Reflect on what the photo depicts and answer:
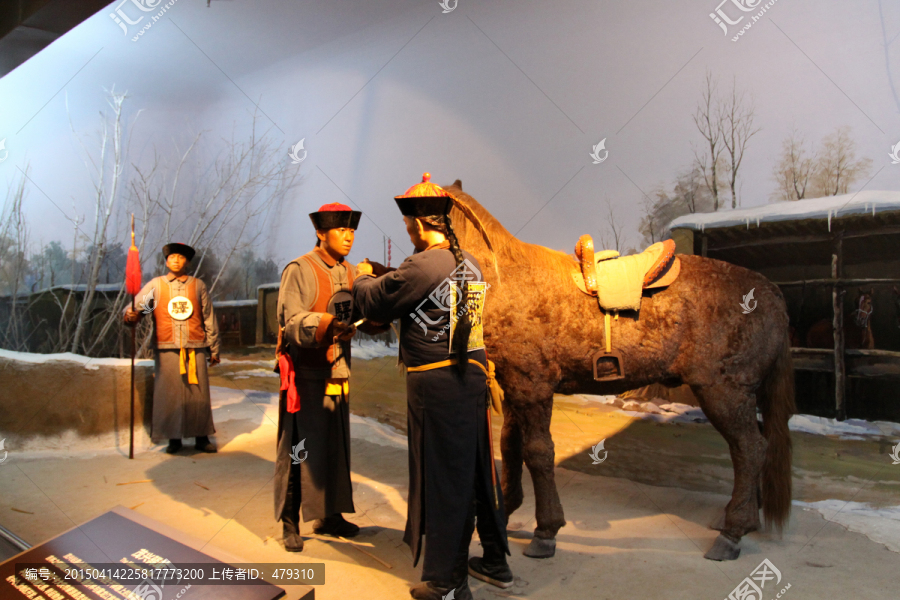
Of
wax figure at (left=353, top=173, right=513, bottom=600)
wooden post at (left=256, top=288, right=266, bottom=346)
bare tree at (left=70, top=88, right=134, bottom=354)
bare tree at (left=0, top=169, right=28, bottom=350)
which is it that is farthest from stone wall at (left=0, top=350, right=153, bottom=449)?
wax figure at (left=353, top=173, right=513, bottom=600)

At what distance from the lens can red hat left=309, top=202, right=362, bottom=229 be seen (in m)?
2.95

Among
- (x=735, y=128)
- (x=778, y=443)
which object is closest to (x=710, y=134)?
(x=735, y=128)

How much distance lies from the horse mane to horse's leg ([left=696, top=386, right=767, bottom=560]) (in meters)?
1.08

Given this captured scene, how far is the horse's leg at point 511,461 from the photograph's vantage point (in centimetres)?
303

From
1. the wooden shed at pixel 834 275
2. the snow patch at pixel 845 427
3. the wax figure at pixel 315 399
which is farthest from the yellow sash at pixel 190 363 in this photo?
the snow patch at pixel 845 427

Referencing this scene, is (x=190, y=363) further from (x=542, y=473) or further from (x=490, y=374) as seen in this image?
(x=542, y=473)

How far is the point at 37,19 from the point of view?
111 inches

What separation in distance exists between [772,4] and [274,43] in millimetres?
4388

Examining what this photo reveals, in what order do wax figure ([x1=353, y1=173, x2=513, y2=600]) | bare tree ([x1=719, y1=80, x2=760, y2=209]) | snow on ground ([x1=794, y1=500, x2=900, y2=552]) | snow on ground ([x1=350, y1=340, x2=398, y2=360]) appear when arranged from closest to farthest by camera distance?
wax figure ([x1=353, y1=173, x2=513, y2=600])
snow on ground ([x1=794, y1=500, x2=900, y2=552])
bare tree ([x1=719, y1=80, x2=760, y2=209])
snow on ground ([x1=350, y1=340, x2=398, y2=360])

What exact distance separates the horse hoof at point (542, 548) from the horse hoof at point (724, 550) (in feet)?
2.60

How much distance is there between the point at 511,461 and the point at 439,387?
110 cm

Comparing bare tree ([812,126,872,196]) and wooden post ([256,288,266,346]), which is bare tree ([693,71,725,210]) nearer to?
bare tree ([812,126,872,196])

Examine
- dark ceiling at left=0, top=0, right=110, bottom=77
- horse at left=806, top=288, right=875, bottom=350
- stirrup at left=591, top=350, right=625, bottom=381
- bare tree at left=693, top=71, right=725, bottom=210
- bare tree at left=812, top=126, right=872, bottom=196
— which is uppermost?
dark ceiling at left=0, top=0, right=110, bottom=77

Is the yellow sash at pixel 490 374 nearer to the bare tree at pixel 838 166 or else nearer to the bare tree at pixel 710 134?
the bare tree at pixel 710 134
